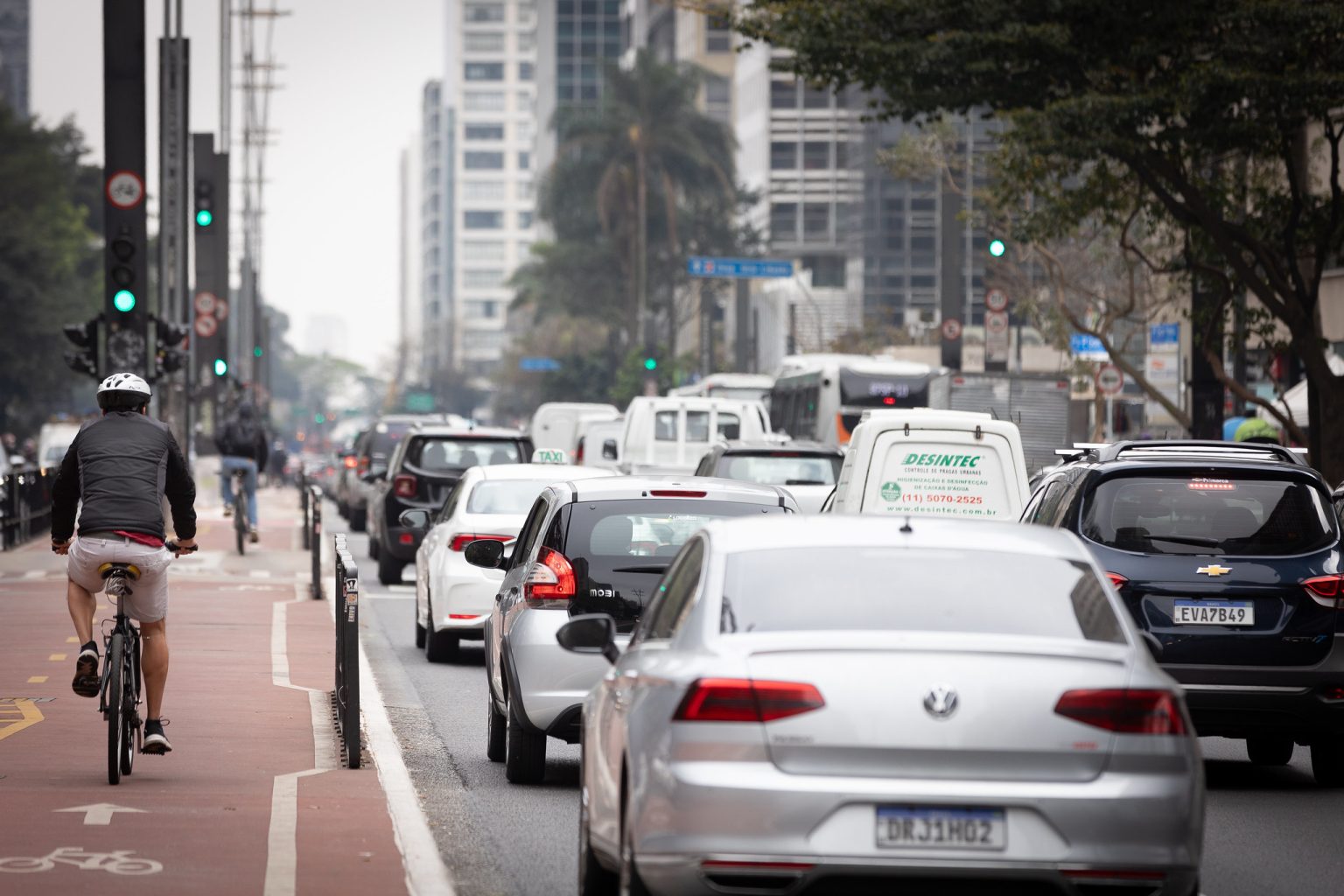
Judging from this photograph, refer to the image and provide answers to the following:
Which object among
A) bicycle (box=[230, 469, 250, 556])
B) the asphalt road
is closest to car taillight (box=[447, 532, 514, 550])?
the asphalt road

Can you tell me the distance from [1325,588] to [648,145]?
280 feet

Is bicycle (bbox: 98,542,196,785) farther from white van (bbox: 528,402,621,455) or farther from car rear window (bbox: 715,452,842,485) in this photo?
white van (bbox: 528,402,621,455)

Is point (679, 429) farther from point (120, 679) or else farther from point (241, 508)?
point (120, 679)

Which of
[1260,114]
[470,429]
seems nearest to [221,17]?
[470,429]

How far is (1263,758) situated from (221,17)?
166 feet

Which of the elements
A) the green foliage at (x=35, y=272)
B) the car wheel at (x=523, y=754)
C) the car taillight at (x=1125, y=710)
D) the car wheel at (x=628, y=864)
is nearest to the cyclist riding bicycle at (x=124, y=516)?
the car wheel at (x=523, y=754)

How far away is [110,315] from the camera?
943 inches

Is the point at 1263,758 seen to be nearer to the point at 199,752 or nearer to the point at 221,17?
the point at 199,752

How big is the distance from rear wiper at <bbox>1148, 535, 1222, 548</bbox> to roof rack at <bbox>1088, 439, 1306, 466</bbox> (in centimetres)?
42

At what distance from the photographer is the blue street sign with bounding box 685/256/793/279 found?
69250 mm

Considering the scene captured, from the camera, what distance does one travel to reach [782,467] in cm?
2300

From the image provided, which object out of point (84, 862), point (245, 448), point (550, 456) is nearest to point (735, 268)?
point (245, 448)

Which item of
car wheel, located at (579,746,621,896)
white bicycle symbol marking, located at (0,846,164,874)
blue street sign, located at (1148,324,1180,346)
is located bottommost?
white bicycle symbol marking, located at (0,846,164,874)

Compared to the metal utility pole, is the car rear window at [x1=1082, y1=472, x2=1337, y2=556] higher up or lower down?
lower down
